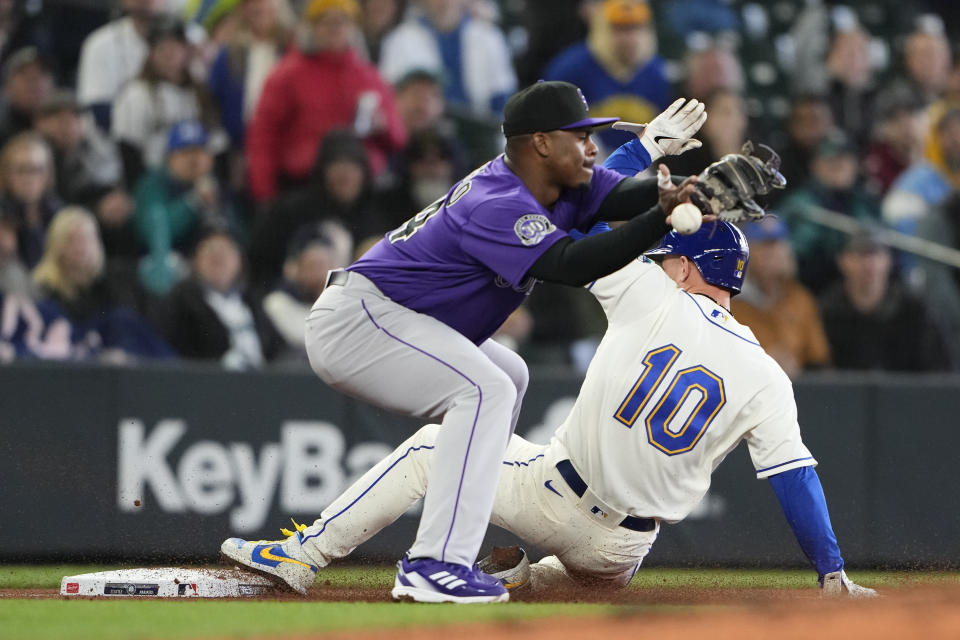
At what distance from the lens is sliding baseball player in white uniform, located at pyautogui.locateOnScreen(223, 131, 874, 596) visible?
15.7 feet

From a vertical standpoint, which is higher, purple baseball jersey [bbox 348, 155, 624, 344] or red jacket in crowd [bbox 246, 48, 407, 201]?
purple baseball jersey [bbox 348, 155, 624, 344]

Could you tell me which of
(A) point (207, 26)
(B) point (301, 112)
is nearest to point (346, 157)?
(B) point (301, 112)

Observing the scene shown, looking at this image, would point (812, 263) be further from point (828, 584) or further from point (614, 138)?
point (828, 584)

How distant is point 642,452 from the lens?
477 centimetres

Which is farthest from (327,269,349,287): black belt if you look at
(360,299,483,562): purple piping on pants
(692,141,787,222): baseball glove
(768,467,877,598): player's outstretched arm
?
(768,467,877,598): player's outstretched arm

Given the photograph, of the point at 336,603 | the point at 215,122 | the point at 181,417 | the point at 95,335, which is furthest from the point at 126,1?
the point at 336,603

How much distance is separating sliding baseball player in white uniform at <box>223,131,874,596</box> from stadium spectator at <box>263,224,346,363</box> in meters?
2.68

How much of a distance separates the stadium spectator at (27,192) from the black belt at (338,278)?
3.09 meters

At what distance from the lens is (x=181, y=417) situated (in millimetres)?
6816

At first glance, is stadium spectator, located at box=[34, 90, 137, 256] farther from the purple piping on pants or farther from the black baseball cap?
the black baseball cap

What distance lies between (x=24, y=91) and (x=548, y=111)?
176 inches

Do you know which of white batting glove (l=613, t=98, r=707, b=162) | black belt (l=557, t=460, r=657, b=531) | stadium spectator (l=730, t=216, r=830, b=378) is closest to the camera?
black belt (l=557, t=460, r=657, b=531)

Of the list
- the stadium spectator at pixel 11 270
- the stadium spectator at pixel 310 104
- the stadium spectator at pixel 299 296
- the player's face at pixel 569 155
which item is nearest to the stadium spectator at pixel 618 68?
the stadium spectator at pixel 310 104

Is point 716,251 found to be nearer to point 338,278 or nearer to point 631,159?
point 631,159
